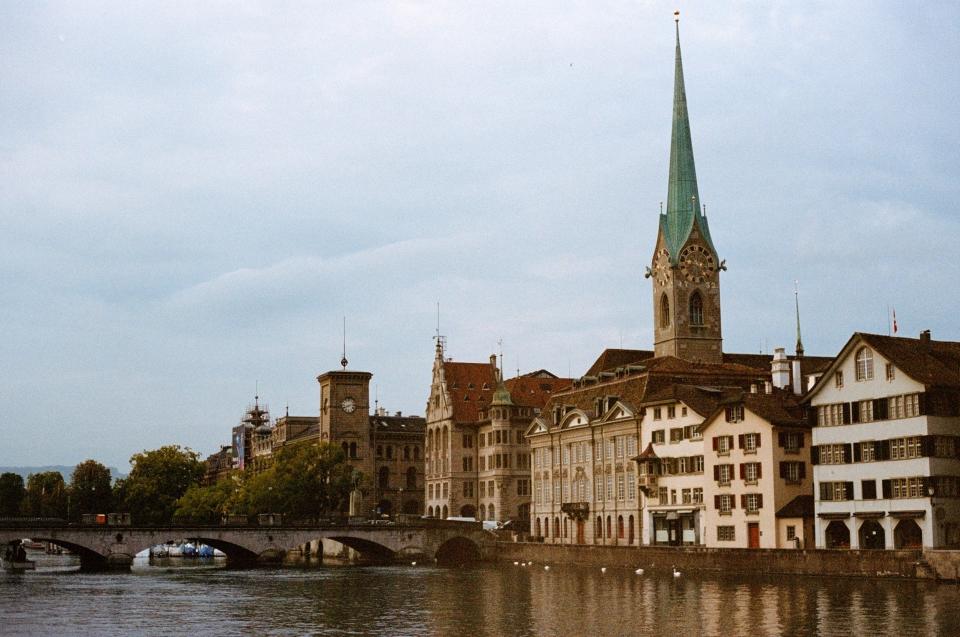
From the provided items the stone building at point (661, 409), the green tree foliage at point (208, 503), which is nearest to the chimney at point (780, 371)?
the stone building at point (661, 409)

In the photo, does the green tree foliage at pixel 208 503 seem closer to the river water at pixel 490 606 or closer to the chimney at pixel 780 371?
the river water at pixel 490 606

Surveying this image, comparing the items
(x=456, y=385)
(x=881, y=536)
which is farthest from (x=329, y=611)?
(x=456, y=385)

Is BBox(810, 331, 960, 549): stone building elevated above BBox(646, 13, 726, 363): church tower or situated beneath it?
situated beneath

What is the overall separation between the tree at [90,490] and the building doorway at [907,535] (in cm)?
12288

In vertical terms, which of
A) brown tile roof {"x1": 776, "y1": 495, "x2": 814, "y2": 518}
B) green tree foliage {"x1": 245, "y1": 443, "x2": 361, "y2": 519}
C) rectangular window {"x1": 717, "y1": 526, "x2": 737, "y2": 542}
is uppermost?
green tree foliage {"x1": 245, "y1": 443, "x2": 361, "y2": 519}

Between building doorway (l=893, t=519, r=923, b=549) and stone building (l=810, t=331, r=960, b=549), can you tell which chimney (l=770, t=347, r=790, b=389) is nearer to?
stone building (l=810, t=331, r=960, b=549)

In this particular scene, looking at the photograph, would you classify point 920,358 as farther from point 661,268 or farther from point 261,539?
point 661,268

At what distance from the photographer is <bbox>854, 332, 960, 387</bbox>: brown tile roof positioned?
85062 mm

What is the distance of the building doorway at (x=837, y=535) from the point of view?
92188mm

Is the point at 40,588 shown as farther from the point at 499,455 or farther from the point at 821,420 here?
the point at 499,455

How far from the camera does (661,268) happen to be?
157500mm

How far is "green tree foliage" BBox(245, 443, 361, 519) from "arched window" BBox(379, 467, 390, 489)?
123ft

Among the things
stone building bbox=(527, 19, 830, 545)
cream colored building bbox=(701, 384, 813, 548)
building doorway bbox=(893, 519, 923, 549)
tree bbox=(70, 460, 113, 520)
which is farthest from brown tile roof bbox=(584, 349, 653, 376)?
tree bbox=(70, 460, 113, 520)

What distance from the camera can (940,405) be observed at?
8469cm
